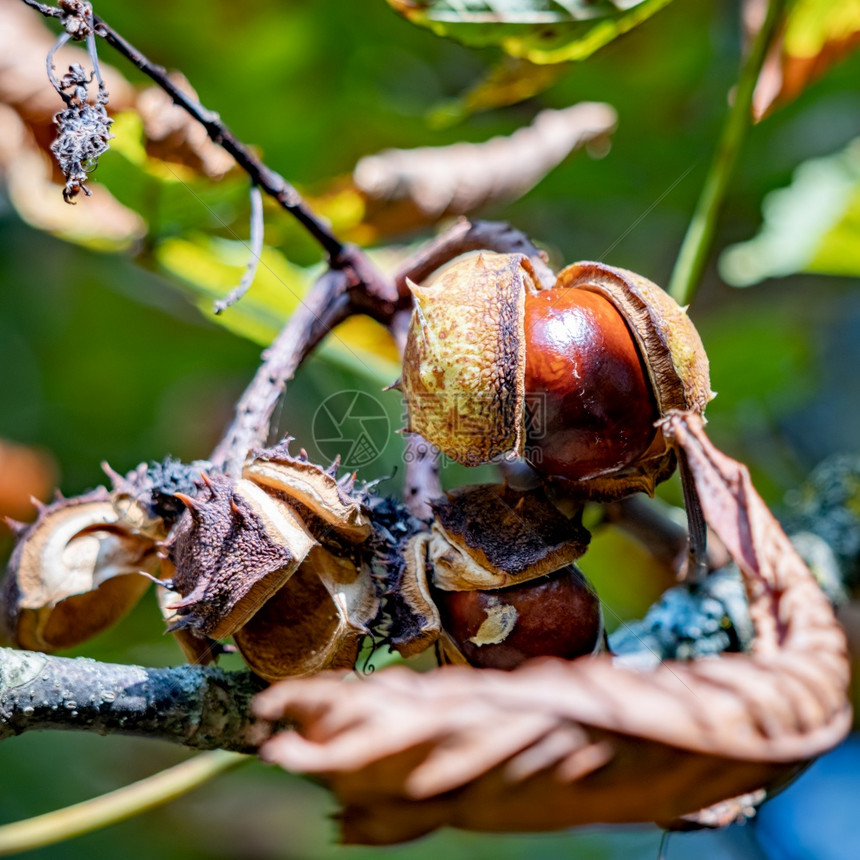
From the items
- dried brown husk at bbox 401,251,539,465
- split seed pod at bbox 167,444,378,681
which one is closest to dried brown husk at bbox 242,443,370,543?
split seed pod at bbox 167,444,378,681

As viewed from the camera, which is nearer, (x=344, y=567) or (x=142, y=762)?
(x=344, y=567)

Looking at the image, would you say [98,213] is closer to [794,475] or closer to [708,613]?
[708,613]

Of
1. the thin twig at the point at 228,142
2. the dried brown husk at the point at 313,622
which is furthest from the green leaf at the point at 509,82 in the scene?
the dried brown husk at the point at 313,622

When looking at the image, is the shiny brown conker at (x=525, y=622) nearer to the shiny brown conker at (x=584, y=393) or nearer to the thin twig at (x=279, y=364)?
the shiny brown conker at (x=584, y=393)

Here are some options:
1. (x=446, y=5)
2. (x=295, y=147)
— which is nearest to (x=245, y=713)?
(x=446, y=5)

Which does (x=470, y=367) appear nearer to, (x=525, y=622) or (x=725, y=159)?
(x=525, y=622)

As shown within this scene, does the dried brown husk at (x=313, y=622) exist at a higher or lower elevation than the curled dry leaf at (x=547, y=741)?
higher

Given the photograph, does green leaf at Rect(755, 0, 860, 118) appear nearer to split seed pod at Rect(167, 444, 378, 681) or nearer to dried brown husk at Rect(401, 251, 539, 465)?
dried brown husk at Rect(401, 251, 539, 465)
